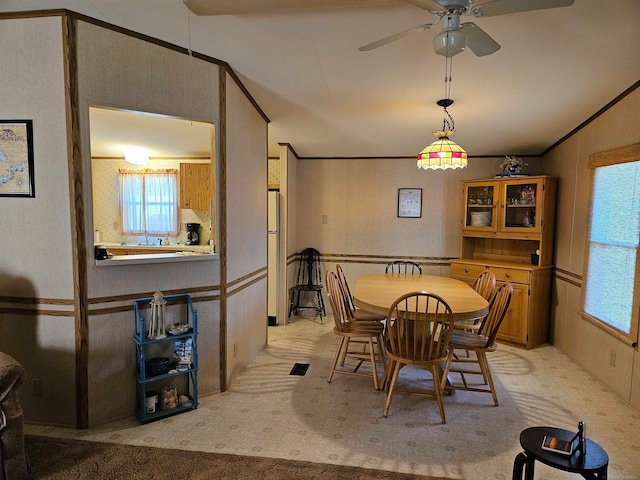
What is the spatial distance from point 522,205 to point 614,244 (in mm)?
1274

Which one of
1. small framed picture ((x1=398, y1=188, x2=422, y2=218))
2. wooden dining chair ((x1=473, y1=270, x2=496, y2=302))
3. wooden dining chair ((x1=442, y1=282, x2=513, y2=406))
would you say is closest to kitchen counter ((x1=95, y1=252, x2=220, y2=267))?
wooden dining chair ((x1=442, y1=282, x2=513, y2=406))

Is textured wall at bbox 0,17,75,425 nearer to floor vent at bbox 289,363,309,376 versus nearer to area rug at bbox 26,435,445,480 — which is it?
area rug at bbox 26,435,445,480

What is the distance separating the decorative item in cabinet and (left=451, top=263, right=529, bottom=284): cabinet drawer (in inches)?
129

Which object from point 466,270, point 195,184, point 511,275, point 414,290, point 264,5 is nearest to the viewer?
point 264,5

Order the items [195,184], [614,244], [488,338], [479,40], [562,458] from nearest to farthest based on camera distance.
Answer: [562,458], [479,40], [488,338], [614,244], [195,184]

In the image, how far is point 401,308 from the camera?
250 cm

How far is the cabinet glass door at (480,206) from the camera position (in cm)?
443

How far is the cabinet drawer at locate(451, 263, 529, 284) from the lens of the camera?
3.99 metres

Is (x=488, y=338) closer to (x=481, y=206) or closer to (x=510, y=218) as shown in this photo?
(x=510, y=218)

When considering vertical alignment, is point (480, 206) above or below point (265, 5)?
below

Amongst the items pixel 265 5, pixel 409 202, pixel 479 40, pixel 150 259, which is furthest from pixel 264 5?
pixel 409 202

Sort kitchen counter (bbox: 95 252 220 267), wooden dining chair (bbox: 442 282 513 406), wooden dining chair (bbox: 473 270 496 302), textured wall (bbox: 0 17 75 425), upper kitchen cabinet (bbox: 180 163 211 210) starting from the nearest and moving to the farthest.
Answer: textured wall (bbox: 0 17 75 425) → kitchen counter (bbox: 95 252 220 267) → wooden dining chair (bbox: 442 282 513 406) → wooden dining chair (bbox: 473 270 496 302) → upper kitchen cabinet (bbox: 180 163 211 210)

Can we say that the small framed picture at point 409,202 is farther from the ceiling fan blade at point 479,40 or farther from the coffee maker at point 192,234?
the ceiling fan blade at point 479,40

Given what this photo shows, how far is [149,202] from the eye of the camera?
554 cm
